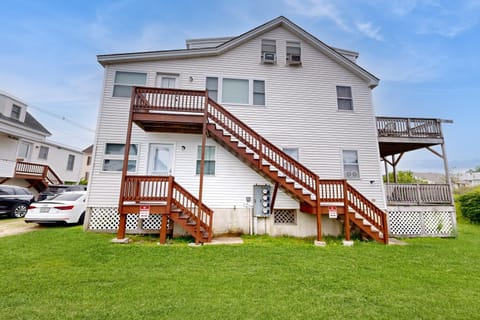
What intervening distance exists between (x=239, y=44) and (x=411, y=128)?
9.14 m

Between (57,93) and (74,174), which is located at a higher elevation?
(57,93)

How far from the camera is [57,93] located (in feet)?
77.9

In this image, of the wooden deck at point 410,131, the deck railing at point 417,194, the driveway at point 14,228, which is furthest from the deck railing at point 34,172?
the deck railing at point 417,194

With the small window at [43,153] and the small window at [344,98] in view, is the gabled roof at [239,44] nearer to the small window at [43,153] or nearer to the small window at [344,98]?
the small window at [344,98]

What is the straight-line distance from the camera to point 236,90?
9344 millimetres

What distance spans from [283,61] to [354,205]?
726 cm

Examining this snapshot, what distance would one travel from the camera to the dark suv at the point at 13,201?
1027 cm

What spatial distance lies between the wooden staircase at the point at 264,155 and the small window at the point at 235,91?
60.3 inches

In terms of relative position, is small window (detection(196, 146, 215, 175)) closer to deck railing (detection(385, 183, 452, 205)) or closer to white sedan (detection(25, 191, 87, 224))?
white sedan (detection(25, 191, 87, 224))

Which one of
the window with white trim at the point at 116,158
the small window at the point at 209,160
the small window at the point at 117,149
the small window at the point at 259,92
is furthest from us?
the small window at the point at 259,92

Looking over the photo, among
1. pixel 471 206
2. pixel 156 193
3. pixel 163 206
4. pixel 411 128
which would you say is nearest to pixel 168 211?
pixel 163 206

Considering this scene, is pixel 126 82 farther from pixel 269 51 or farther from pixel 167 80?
pixel 269 51

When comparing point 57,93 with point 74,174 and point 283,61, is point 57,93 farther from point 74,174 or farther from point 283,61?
point 283,61

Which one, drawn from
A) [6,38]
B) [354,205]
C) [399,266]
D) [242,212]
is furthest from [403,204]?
[6,38]
